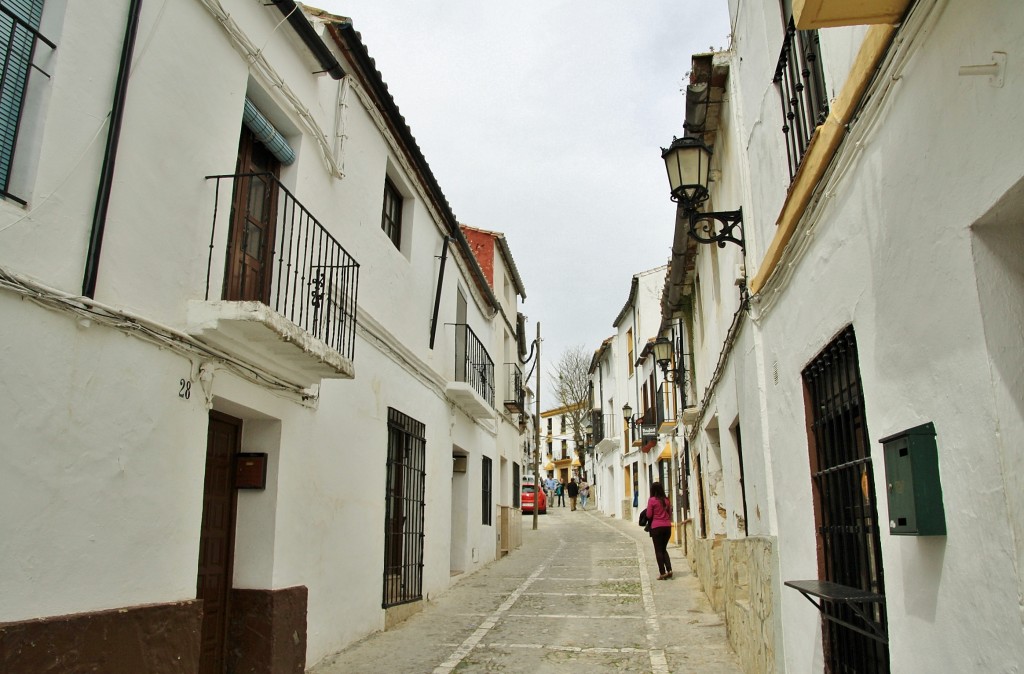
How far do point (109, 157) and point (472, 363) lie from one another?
30.3ft

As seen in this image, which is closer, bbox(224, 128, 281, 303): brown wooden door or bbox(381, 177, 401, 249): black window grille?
bbox(224, 128, 281, 303): brown wooden door

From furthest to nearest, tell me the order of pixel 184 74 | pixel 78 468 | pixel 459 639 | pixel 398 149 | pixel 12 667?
1. pixel 398 149
2. pixel 459 639
3. pixel 184 74
4. pixel 78 468
5. pixel 12 667

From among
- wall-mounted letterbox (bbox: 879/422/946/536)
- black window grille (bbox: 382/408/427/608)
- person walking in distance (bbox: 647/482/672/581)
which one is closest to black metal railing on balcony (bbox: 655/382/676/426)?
person walking in distance (bbox: 647/482/672/581)

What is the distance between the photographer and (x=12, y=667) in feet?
10.2

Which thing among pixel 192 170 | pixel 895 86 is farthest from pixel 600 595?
pixel 895 86

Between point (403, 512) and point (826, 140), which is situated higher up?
point (826, 140)

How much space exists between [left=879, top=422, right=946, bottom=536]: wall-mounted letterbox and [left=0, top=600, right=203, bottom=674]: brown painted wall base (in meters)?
3.61

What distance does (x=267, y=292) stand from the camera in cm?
580

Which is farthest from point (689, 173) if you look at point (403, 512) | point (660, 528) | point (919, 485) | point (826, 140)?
point (660, 528)

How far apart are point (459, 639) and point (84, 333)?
498cm

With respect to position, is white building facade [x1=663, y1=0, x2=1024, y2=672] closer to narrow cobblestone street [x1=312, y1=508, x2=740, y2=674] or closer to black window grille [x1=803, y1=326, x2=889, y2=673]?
black window grille [x1=803, y1=326, x2=889, y2=673]

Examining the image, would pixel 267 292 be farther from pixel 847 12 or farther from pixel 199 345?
pixel 847 12

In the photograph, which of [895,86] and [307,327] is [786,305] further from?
[307,327]

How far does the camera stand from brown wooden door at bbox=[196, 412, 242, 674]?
5.17m
